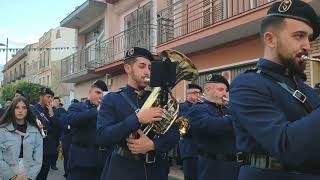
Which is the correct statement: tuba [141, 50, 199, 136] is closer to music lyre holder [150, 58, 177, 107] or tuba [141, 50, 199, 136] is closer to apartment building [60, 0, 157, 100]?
music lyre holder [150, 58, 177, 107]

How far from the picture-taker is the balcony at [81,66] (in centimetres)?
2109

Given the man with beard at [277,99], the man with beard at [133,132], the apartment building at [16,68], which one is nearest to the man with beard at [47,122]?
the man with beard at [133,132]

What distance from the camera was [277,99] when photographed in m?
2.27

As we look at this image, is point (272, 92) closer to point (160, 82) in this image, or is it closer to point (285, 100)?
point (285, 100)

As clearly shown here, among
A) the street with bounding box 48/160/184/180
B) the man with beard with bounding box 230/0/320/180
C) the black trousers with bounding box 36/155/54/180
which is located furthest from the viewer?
the street with bounding box 48/160/184/180

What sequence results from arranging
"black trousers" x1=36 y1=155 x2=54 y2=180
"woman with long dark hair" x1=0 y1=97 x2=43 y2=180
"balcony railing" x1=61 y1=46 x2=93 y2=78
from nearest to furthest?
"woman with long dark hair" x1=0 y1=97 x2=43 y2=180 < "black trousers" x1=36 y1=155 x2=54 y2=180 < "balcony railing" x1=61 y1=46 x2=93 y2=78

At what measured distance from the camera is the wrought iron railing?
16.6 m

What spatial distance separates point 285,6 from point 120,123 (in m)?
1.84

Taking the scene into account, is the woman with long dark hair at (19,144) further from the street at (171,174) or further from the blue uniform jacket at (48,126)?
the street at (171,174)

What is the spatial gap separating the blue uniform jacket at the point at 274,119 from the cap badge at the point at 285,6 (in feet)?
0.91

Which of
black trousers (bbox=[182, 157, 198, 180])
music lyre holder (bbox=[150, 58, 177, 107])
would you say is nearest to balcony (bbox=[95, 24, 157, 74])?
black trousers (bbox=[182, 157, 198, 180])

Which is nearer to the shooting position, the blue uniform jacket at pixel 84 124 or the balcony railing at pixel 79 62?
the blue uniform jacket at pixel 84 124

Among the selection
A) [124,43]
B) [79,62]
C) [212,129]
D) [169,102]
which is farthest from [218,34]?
[79,62]

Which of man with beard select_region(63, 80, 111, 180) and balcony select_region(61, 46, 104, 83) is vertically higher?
balcony select_region(61, 46, 104, 83)
